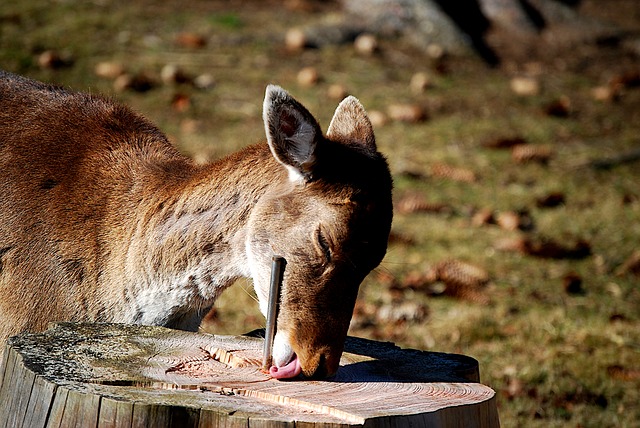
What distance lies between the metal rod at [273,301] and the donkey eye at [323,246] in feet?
0.43

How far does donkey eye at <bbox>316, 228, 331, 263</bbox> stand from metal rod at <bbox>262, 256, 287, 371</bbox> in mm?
132

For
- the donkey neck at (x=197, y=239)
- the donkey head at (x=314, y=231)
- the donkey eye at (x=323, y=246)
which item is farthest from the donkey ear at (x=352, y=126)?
the donkey eye at (x=323, y=246)

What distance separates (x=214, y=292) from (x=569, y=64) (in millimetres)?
8744

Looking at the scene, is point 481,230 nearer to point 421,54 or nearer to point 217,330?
point 217,330

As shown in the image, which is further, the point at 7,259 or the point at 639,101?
the point at 639,101

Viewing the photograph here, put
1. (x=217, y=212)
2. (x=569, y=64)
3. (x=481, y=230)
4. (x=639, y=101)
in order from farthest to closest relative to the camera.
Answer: (x=569, y=64), (x=639, y=101), (x=481, y=230), (x=217, y=212)

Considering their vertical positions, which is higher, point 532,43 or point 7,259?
point 7,259

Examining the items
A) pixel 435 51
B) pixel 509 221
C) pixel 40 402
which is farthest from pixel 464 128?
pixel 40 402

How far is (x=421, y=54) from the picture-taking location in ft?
35.8

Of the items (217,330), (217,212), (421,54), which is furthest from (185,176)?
(421,54)

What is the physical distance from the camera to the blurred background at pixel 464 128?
5.57 meters

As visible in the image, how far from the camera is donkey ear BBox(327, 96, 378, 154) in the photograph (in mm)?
3510

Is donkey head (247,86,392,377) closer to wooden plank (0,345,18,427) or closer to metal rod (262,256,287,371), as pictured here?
metal rod (262,256,287,371)

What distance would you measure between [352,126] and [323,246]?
2.36ft
